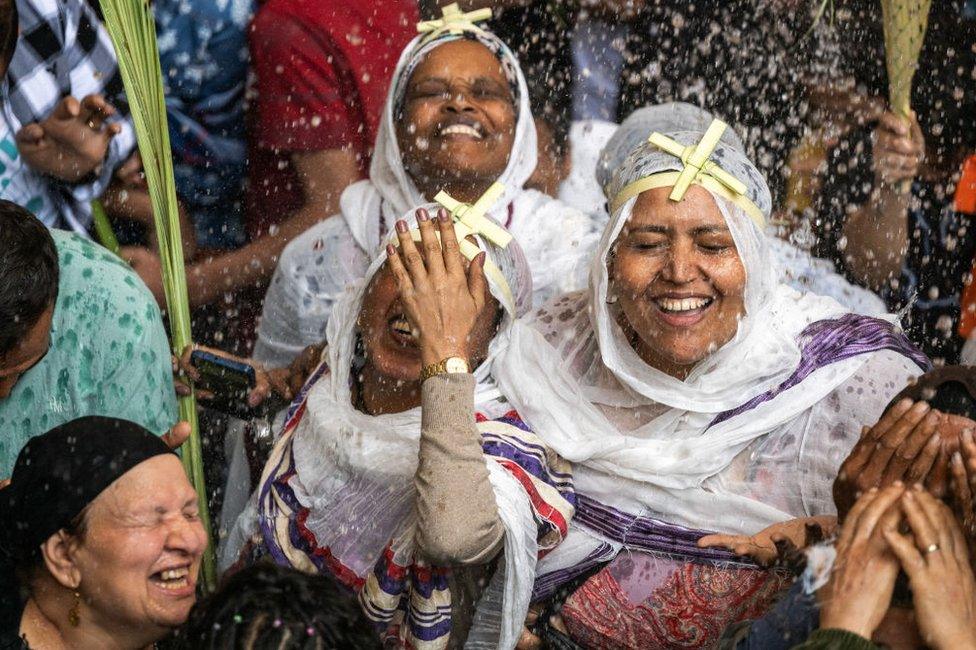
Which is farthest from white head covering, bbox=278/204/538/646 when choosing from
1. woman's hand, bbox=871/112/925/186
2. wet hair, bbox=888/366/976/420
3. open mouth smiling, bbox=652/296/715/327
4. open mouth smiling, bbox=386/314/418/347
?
woman's hand, bbox=871/112/925/186

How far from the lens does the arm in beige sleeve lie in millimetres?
3279

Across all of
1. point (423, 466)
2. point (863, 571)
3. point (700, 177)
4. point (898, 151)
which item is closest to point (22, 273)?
point (423, 466)

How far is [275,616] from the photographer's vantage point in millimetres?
2535

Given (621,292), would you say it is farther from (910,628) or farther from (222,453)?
(222,453)

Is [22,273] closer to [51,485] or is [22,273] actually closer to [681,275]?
[51,485]

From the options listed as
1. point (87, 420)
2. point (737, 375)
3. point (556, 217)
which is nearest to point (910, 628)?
point (737, 375)

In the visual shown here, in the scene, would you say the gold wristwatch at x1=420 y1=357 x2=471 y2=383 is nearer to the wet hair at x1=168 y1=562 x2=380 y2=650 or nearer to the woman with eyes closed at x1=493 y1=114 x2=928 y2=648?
the woman with eyes closed at x1=493 y1=114 x2=928 y2=648

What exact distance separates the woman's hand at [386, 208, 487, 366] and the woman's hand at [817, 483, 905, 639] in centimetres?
107

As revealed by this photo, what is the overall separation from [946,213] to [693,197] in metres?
1.67

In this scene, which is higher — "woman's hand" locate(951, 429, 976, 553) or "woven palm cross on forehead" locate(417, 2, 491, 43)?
Result: "woven palm cross on forehead" locate(417, 2, 491, 43)

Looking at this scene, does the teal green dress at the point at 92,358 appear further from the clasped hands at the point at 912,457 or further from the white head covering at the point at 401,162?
the clasped hands at the point at 912,457

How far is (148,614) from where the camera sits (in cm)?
310

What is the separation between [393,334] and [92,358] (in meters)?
0.84

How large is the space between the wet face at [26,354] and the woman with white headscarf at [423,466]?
753 mm
